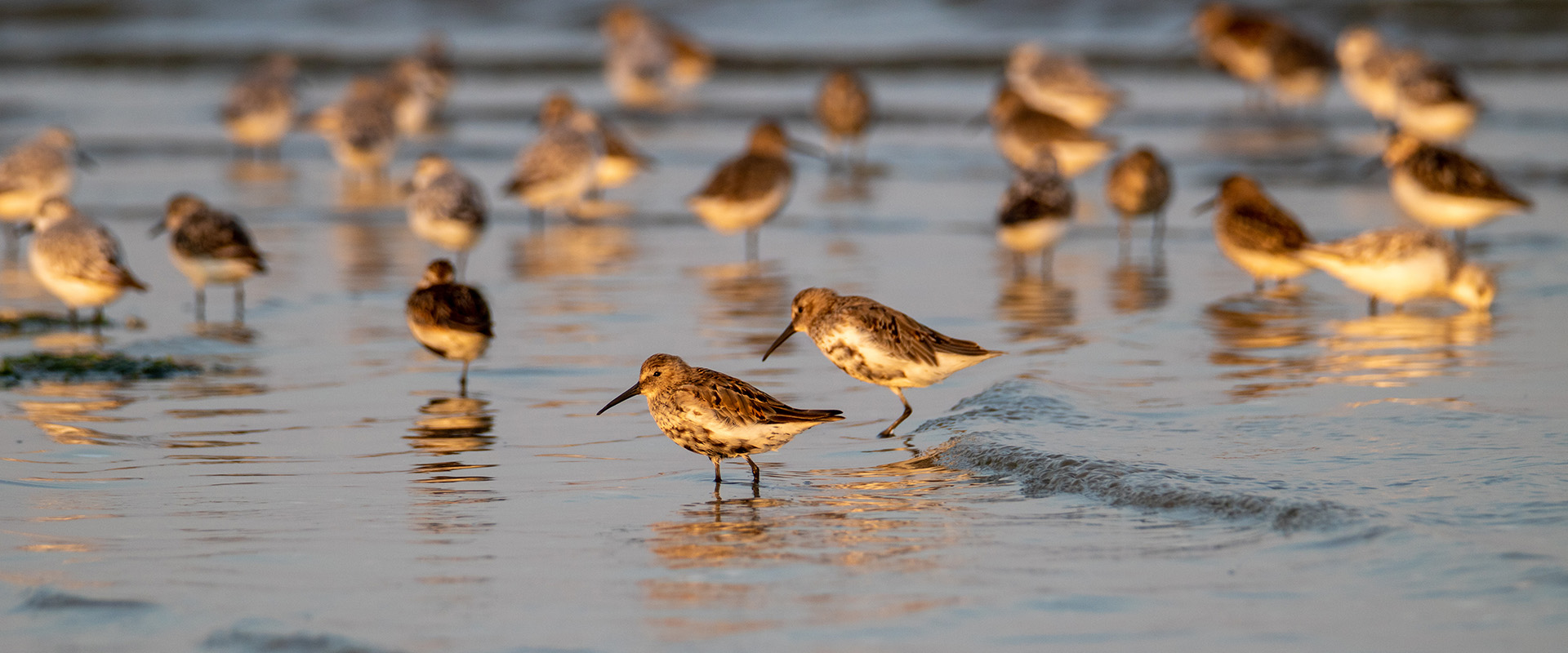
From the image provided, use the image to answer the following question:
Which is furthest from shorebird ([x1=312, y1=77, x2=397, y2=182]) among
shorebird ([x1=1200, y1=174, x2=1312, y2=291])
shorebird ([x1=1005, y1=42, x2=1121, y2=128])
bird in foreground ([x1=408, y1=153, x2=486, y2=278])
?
shorebird ([x1=1200, y1=174, x2=1312, y2=291])

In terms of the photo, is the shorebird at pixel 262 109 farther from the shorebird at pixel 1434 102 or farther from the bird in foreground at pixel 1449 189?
the bird in foreground at pixel 1449 189

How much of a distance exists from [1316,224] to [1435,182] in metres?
2.53

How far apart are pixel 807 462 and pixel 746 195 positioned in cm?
724

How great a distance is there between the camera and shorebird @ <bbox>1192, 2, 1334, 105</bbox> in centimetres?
2691

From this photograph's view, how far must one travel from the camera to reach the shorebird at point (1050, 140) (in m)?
18.3

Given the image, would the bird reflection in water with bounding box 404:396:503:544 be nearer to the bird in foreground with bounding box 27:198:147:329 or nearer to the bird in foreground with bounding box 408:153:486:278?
the bird in foreground with bounding box 27:198:147:329

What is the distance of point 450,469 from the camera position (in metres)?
7.41

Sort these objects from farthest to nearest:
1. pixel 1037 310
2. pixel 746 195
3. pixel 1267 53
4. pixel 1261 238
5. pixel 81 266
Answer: pixel 1267 53 < pixel 746 195 < pixel 1261 238 < pixel 1037 310 < pixel 81 266

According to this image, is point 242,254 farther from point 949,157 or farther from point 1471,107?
point 1471,107

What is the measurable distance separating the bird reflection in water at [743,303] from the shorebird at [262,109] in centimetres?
1155

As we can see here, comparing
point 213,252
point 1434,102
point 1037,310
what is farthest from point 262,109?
point 1434,102

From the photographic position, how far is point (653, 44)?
30.4 metres

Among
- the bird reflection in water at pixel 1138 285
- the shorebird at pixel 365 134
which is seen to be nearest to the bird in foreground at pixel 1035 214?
the bird reflection in water at pixel 1138 285

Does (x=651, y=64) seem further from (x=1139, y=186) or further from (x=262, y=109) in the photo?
(x=1139, y=186)
